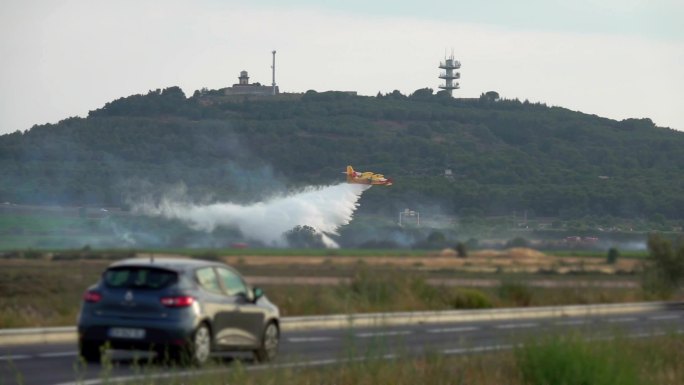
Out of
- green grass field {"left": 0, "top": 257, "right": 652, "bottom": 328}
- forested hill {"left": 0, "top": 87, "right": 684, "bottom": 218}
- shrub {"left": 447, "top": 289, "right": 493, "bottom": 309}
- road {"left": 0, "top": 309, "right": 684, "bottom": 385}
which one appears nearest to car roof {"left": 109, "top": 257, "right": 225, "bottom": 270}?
road {"left": 0, "top": 309, "right": 684, "bottom": 385}

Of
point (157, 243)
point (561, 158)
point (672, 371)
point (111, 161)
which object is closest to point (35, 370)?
point (672, 371)

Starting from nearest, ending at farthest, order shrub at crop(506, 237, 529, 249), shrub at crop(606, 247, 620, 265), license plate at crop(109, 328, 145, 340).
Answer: license plate at crop(109, 328, 145, 340) → shrub at crop(606, 247, 620, 265) → shrub at crop(506, 237, 529, 249)

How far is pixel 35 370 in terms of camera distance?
17.5 m

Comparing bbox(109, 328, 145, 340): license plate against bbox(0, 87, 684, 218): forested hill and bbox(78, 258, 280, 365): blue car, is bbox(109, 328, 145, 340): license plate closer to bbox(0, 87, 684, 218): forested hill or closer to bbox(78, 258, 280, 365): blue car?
bbox(78, 258, 280, 365): blue car

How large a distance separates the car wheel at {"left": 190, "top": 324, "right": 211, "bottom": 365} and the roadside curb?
2.08 meters

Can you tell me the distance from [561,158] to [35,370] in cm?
14252

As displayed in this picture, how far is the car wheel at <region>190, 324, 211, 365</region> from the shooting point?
17312 mm

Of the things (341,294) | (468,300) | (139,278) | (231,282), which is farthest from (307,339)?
(468,300)

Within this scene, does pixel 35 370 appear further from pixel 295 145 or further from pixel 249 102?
pixel 249 102

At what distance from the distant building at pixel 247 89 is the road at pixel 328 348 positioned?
517 ft

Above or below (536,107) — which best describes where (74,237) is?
below

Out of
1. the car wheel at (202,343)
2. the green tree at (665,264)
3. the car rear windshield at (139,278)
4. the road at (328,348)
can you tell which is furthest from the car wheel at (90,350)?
the green tree at (665,264)

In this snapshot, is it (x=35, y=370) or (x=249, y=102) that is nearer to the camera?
(x=35, y=370)

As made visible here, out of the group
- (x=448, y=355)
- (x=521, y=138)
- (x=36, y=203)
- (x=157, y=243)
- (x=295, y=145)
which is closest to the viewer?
(x=448, y=355)
